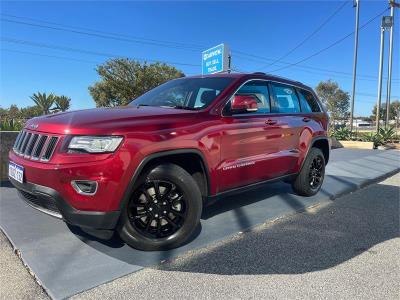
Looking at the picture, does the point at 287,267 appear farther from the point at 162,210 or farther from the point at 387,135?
the point at 387,135

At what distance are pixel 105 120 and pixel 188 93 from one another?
152 centimetres

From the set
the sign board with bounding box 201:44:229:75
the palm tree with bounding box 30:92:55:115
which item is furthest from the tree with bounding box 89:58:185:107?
the sign board with bounding box 201:44:229:75

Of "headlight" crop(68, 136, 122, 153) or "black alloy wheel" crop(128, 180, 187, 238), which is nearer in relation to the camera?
"headlight" crop(68, 136, 122, 153)

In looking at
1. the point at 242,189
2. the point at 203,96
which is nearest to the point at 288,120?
the point at 242,189

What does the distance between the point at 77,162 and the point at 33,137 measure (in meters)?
0.71

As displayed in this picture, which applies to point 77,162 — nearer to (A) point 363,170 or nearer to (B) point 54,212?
Result: (B) point 54,212

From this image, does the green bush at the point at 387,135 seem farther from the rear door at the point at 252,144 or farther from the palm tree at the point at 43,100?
the palm tree at the point at 43,100

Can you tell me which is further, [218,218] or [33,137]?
[218,218]

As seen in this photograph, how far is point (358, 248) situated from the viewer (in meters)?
3.85

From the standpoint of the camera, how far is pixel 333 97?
54.1 meters

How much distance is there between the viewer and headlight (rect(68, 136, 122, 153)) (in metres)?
3.06

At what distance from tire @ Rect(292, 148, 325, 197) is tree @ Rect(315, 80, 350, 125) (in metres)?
50.3

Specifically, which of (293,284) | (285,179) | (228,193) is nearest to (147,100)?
(228,193)

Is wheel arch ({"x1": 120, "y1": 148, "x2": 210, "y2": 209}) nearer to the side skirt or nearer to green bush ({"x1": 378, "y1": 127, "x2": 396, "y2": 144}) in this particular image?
the side skirt
